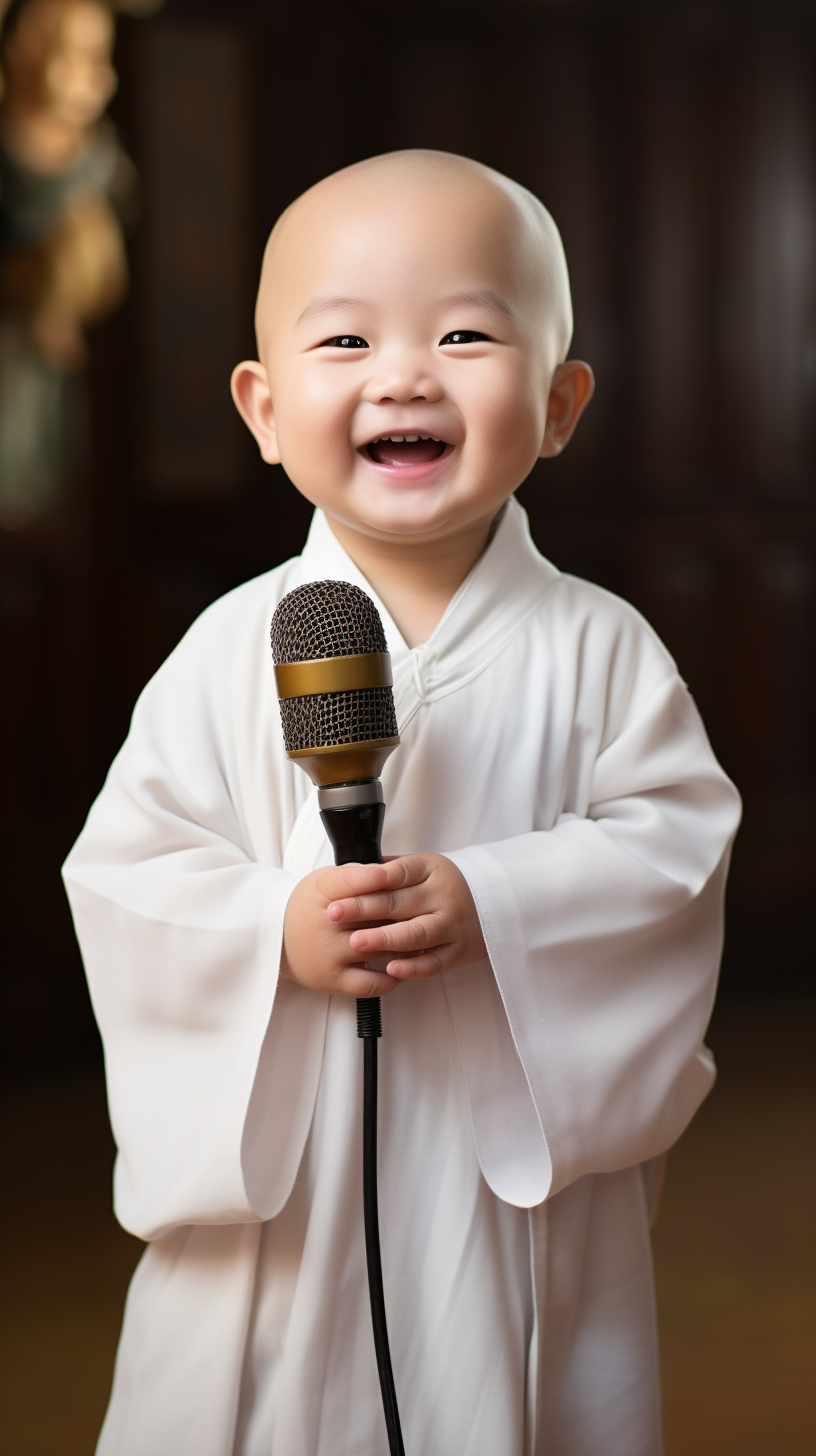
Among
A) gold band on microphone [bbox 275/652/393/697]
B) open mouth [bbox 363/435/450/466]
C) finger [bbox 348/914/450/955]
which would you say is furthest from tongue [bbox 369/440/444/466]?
finger [bbox 348/914/450/955]

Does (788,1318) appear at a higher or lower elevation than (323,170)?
lower

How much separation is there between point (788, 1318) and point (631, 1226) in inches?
34.9

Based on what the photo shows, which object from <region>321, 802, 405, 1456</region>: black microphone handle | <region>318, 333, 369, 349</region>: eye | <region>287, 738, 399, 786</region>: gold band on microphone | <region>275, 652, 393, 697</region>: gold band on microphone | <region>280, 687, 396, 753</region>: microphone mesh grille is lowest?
<region>321, 802, 405, 1456</region>: black microphone handle

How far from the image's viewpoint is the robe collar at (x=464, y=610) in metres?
0.80

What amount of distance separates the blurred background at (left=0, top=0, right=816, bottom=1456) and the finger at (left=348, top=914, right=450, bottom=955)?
37.8 inches

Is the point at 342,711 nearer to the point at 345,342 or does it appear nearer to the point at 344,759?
the point at 344,759

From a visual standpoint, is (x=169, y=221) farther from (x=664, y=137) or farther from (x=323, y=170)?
(x=664, y=137)

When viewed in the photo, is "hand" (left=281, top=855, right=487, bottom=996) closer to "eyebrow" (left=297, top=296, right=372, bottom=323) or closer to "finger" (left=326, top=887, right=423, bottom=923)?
"finger" (left=326, top=887, right=423, bottom=923)

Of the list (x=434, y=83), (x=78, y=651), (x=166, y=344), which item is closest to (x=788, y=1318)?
(x=78, y=651)

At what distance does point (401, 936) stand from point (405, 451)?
248mm

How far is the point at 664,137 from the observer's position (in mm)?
2869

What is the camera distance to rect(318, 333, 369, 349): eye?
75 cm

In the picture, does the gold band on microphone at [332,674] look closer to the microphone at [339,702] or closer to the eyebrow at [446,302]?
the microphone at [339,702]

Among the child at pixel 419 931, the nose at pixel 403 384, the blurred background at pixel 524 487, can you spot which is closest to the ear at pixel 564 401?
the child at pixel 419 931
